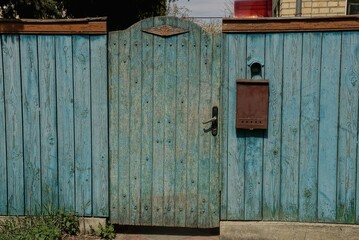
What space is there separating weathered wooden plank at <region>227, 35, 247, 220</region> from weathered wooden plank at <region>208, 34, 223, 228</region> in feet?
0.35

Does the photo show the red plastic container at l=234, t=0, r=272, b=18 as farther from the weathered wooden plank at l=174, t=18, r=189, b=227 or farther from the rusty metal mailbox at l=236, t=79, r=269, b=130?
the rusty metal mailbox at l=236, t=79, r=269, b=130

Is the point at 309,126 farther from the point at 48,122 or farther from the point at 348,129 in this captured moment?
the point at 48,122

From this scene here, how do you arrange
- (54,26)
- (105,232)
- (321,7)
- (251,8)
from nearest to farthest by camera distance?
(54,26) → (105,232) → (321,7) → (251,8)

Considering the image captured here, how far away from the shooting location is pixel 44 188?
16.0ft

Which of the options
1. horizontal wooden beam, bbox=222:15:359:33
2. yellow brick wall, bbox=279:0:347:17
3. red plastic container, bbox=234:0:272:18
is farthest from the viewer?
red plastic container, bbox=234:0:272:18

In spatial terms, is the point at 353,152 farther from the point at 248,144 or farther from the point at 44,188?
the point at 44,188

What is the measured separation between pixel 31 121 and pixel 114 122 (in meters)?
0.87

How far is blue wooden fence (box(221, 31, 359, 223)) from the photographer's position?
4.48m

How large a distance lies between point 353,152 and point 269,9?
7842 millimetres

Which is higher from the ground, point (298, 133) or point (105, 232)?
point (298, 133)

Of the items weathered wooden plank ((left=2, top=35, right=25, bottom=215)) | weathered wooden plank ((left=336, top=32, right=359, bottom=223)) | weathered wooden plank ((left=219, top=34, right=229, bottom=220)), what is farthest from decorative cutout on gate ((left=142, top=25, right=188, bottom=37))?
weathered wooden plank ((left=336, top=32, right=359, bottom=223))

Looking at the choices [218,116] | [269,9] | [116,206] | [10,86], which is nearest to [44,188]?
[116,206]

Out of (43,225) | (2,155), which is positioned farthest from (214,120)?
(2,155)

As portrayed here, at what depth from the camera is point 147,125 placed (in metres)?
4.75
